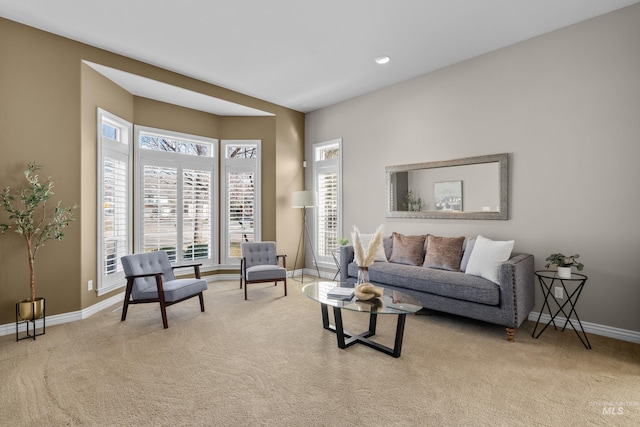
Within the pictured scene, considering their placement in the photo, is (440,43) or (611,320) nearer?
(611,320)

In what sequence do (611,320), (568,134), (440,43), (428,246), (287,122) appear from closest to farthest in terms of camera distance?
(611,320)
(568,134)
(440,43)
(428,246)
(287,122)

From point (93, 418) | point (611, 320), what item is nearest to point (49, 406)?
point (93, 418)

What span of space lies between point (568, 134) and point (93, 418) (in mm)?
4892

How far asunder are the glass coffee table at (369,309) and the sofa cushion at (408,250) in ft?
3.90

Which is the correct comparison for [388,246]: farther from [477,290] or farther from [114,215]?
[114,215]

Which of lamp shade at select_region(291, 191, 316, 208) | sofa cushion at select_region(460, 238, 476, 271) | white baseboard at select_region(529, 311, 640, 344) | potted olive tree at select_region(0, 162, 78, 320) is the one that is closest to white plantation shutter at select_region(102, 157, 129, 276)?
potted olive tree at select_region(0, 162, 78, 320)

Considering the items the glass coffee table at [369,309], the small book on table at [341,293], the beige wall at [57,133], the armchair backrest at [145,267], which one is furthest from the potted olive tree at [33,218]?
the small book on table at [341,293]

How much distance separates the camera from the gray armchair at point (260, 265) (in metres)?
4.68

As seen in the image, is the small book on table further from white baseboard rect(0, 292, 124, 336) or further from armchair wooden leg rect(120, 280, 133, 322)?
white baseboard rect(0, 292, 124, 336)

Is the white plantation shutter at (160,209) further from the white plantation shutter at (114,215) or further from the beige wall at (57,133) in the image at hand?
the beige wall at (57,133)

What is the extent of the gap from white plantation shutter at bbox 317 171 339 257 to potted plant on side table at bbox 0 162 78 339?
3799mm

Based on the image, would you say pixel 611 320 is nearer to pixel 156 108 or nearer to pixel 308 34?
pixel 308 34

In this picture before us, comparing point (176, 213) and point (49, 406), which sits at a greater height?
point (176, 213)

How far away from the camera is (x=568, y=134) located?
351 cm
